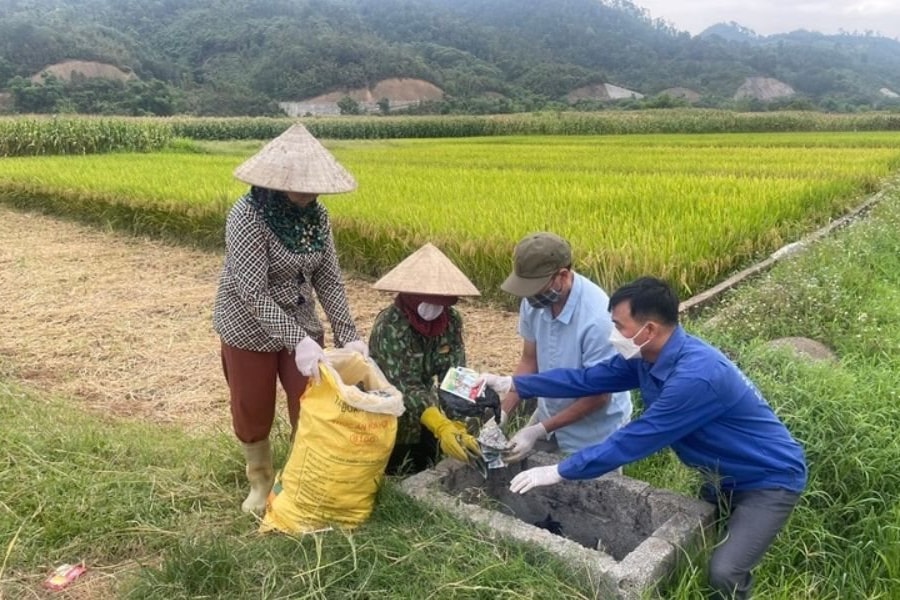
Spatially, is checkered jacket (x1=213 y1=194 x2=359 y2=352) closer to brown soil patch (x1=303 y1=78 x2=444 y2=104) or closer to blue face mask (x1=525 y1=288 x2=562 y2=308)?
blue face mask (x1=525 y1=288 x2=562 y2=308)

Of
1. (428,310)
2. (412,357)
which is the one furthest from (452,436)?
(428,310)

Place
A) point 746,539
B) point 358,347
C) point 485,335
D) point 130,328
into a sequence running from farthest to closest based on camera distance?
point 130,328 → point 485,335 → point 358,347 → point 746,539

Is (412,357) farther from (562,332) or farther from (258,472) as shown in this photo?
(258,472)

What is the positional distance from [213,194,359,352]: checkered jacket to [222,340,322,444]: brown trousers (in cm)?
7

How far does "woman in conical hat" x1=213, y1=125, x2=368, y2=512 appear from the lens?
260 centimetres

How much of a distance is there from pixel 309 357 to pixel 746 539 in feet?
4.82

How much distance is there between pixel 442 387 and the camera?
2576 mm

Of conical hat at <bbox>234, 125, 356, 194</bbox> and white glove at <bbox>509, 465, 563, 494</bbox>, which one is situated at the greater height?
conical hat at <bbox>234, 125, 356, 194</bbox>

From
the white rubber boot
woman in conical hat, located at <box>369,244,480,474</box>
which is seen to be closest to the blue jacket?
woman in conical hat, located at <box>369,244,480,474</box>

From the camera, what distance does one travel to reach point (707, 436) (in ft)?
7.48

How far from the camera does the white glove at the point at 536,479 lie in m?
2.27

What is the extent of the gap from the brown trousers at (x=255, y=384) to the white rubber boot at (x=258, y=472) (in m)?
0.04

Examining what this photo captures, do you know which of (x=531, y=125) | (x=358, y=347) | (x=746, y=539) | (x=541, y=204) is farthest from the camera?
(x=531, y=125)

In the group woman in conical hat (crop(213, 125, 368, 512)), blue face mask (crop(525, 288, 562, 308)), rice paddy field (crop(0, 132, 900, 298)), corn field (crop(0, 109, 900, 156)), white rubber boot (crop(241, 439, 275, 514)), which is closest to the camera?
woman in conical hat (crop(213, 125, 368, 512))
